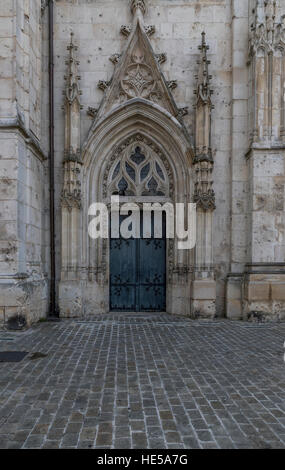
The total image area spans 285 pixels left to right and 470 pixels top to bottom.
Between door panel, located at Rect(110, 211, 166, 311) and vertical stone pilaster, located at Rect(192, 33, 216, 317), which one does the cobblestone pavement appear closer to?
vertical stone pilaster, located at Rect(192, 33, 216, 317)

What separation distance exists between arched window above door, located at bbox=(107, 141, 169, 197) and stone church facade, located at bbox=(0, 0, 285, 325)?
0.02 m

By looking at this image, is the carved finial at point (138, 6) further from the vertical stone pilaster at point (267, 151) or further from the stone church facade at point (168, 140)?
the vertical stone pilaster at point (267, 151)

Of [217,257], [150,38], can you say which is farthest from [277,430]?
[150,38]

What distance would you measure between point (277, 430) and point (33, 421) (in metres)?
2.04

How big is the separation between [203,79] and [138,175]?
99.5 inches

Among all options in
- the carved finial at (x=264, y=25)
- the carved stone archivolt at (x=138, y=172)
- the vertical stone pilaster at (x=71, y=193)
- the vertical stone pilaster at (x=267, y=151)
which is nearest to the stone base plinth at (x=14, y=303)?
the vertical stone pilaster at (x=71, y=193)

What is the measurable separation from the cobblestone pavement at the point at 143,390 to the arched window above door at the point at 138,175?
340 centimetres

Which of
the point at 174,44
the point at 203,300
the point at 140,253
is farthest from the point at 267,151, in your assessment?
the point at 140,253

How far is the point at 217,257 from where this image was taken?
7621 millimetres

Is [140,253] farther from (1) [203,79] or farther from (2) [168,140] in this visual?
(1) [203,79]

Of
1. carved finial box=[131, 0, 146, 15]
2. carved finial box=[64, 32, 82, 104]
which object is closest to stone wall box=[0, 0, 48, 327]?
carved finial box=[64, 32, 82, 104]

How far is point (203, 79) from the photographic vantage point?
7328 millimetres

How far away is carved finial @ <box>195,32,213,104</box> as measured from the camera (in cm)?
730

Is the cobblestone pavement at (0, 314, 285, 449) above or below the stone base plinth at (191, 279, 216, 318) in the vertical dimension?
below
